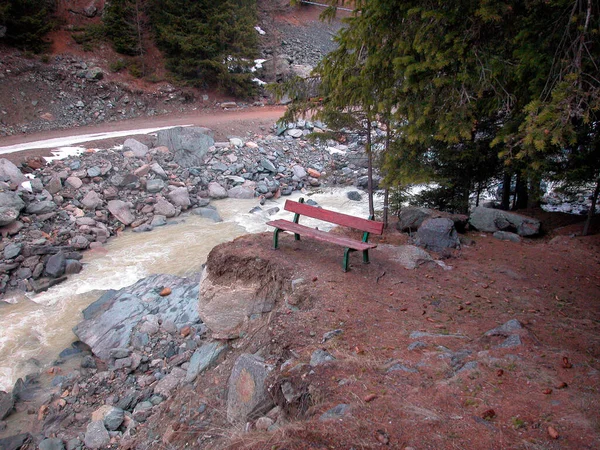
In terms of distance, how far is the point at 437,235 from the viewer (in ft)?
27.8

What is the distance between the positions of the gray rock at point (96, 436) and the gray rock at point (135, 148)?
47.0 ft

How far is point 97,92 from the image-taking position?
25375 mm

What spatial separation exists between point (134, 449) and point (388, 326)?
3.78 m

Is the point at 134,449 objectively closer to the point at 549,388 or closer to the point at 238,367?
the point at 238,367

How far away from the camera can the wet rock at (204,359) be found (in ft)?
21.3

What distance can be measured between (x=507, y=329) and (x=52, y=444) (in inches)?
258

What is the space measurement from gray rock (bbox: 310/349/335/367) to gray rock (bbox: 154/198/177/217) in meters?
12.5

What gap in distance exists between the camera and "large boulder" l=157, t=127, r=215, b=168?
19688mm

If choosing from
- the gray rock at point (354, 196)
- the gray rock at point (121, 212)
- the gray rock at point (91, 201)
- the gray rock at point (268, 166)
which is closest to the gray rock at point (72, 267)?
the gray rock at point (121, 212)

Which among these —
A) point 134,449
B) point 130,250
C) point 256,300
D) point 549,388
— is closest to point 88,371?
point 134,449

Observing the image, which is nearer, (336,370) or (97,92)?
(336,370)

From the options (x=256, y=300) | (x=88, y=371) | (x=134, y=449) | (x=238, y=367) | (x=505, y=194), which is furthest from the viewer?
(x=505, y=194)

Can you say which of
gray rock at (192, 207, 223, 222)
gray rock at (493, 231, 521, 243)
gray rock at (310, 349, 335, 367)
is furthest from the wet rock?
gray rock at (192, 207, 223, 222)

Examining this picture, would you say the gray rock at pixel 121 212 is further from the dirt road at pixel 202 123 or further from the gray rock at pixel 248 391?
the gray rock at pixel 248 391
